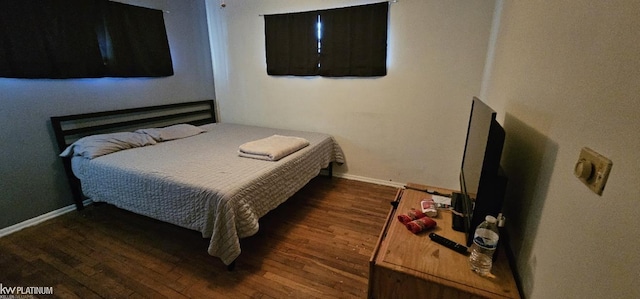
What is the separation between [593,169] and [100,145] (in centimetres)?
311

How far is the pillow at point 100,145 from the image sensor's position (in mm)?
2278

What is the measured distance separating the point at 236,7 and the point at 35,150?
255 cm

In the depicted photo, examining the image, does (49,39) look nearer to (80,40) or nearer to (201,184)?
(80,40)

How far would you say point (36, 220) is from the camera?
2.38m

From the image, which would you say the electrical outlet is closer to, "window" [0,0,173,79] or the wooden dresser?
the wooden dresser

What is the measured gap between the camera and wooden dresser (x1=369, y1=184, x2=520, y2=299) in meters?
0.98

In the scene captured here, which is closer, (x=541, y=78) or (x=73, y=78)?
(x=541, y=78)

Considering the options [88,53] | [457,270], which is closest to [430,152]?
[457,270]

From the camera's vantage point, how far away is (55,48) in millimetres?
2332

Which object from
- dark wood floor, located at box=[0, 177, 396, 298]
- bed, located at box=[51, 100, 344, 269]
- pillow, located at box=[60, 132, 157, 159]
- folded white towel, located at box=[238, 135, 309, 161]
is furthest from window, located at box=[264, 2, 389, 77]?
pillow, located at box=[60, 132, 157, 159]

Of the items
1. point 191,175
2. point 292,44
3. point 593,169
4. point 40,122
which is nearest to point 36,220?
point 40,122

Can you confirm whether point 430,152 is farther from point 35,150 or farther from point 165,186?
point 35,150

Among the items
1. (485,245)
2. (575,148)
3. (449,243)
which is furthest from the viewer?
(449,243)

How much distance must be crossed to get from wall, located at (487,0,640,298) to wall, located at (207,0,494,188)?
1245mm
